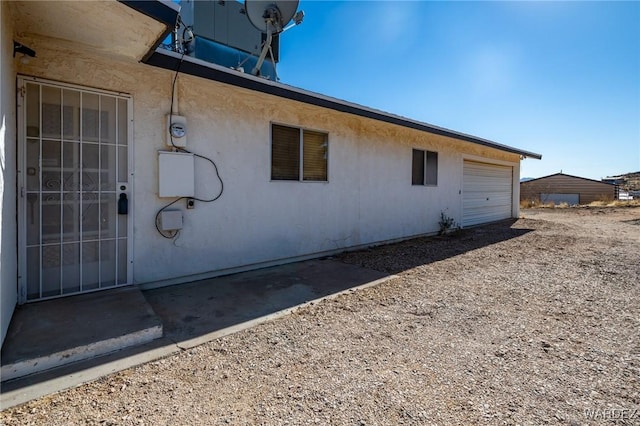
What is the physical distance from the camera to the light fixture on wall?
9.86ft

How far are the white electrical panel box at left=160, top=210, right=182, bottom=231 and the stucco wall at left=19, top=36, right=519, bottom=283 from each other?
0.52 ft

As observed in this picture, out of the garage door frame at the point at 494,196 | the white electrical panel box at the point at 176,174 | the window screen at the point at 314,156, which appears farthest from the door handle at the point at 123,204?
the garage door frame at the point at 494,196

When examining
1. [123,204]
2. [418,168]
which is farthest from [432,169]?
[123,204]

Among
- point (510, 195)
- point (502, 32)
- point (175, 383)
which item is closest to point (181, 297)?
point (175, 383)

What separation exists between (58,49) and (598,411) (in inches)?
224

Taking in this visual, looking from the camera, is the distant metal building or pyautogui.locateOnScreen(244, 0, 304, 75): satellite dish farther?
the distant metal building

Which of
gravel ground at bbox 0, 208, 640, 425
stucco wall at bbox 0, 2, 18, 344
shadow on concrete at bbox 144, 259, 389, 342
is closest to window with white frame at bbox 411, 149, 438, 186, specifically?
shadow on concrete at bbox 144, 259, 389, 342

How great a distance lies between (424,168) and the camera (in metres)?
8.66

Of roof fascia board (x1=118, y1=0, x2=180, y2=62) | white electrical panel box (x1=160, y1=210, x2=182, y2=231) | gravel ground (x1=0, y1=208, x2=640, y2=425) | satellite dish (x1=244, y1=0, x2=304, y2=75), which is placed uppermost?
satellite dish (x1=244, y1=0, x2=304, y2=75)

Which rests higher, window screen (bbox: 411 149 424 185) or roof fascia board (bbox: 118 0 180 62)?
roof fascia board (bbox: 118 0 180 62)

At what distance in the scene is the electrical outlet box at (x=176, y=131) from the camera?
4090mm

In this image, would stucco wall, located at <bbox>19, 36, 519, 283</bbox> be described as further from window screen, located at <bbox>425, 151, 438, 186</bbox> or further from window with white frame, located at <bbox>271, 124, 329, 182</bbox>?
window screen, located at <bbox>425, 151, 438, 186</bbox>

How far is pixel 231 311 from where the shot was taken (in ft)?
11.3

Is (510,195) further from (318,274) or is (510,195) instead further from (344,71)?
(318,274)
